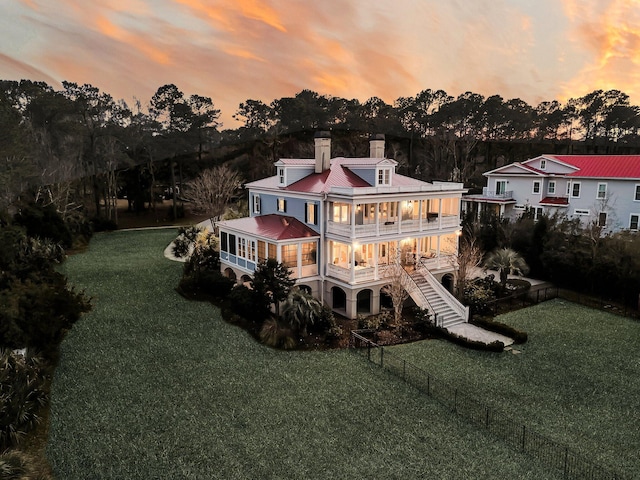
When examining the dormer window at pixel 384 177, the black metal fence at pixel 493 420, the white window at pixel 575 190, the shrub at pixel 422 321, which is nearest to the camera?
the black metal fence at pixel 493 420

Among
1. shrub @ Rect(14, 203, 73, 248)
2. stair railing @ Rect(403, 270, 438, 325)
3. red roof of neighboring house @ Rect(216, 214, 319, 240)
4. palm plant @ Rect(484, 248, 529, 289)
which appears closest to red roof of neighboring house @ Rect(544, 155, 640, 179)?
palm plant @ Rect(484, 248, 529, 289)

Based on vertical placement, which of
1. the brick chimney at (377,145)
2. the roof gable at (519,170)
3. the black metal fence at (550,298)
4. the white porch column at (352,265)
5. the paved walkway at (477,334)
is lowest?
the paved walkway at (477,334)

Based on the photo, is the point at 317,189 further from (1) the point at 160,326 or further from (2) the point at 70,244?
(2) the point at 70,244

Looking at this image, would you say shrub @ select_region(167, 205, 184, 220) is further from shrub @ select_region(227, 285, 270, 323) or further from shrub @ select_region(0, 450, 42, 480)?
shrub @ select_region(0, 450, 42, 480)

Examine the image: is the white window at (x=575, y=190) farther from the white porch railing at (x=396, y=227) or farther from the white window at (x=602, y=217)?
the white porch railing at (x=396, y=227)

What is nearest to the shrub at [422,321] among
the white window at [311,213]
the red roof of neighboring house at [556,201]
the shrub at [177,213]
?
the white window at [311,213]

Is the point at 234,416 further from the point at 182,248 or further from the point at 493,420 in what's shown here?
the point at 182,248

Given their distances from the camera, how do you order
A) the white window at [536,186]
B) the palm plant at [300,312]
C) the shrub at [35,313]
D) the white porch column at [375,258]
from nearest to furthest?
the shrub at [35,313], the palm plant at [300,312], the white porch column at [375,258], the white window at [536,186]

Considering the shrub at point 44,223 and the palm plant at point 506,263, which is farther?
the shrub at point 44,223

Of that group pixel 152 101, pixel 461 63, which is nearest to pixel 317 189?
pixel 461 63
